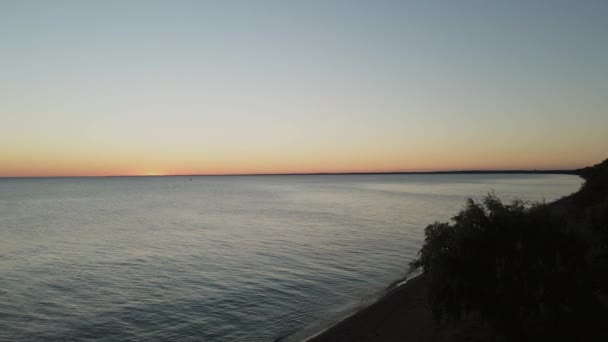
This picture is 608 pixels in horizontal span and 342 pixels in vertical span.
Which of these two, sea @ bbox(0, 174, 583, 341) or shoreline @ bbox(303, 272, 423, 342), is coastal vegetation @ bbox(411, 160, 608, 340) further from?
sea @ bbox(0, 174, 583, 341)

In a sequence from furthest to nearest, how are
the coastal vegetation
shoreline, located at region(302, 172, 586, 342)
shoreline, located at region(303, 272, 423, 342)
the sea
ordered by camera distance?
the sea < shoreline, located at region(303, 272, 423, 342) < shoreline, located at region(302, 172, 586, 342) < the coastal vegetation

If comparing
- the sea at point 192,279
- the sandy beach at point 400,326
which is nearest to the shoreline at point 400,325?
the sandy beach at point 400,326

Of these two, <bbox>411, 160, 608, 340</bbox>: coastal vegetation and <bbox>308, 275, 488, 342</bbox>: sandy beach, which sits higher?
<bbox>411, 160, 608, 340</bbox>: coastal vegetation

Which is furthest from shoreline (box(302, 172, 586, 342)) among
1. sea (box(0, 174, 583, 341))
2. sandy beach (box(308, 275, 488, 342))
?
sea (box(0, 174, 583, 341))

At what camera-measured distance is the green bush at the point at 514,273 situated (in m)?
17.3

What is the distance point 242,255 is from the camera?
166ft

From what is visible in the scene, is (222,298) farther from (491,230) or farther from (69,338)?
(491,230)

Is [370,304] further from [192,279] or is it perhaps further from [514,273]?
[192,279]

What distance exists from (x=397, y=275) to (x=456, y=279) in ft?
74.9

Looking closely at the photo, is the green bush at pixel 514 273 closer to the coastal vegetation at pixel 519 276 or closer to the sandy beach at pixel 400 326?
the coastal vegetation at pixel 519 276

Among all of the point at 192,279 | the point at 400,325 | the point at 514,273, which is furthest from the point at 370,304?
the point at 192,279

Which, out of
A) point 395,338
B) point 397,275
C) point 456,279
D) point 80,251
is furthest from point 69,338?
point 80,251

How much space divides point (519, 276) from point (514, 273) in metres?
0.26

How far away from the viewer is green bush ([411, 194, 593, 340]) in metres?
17.3
